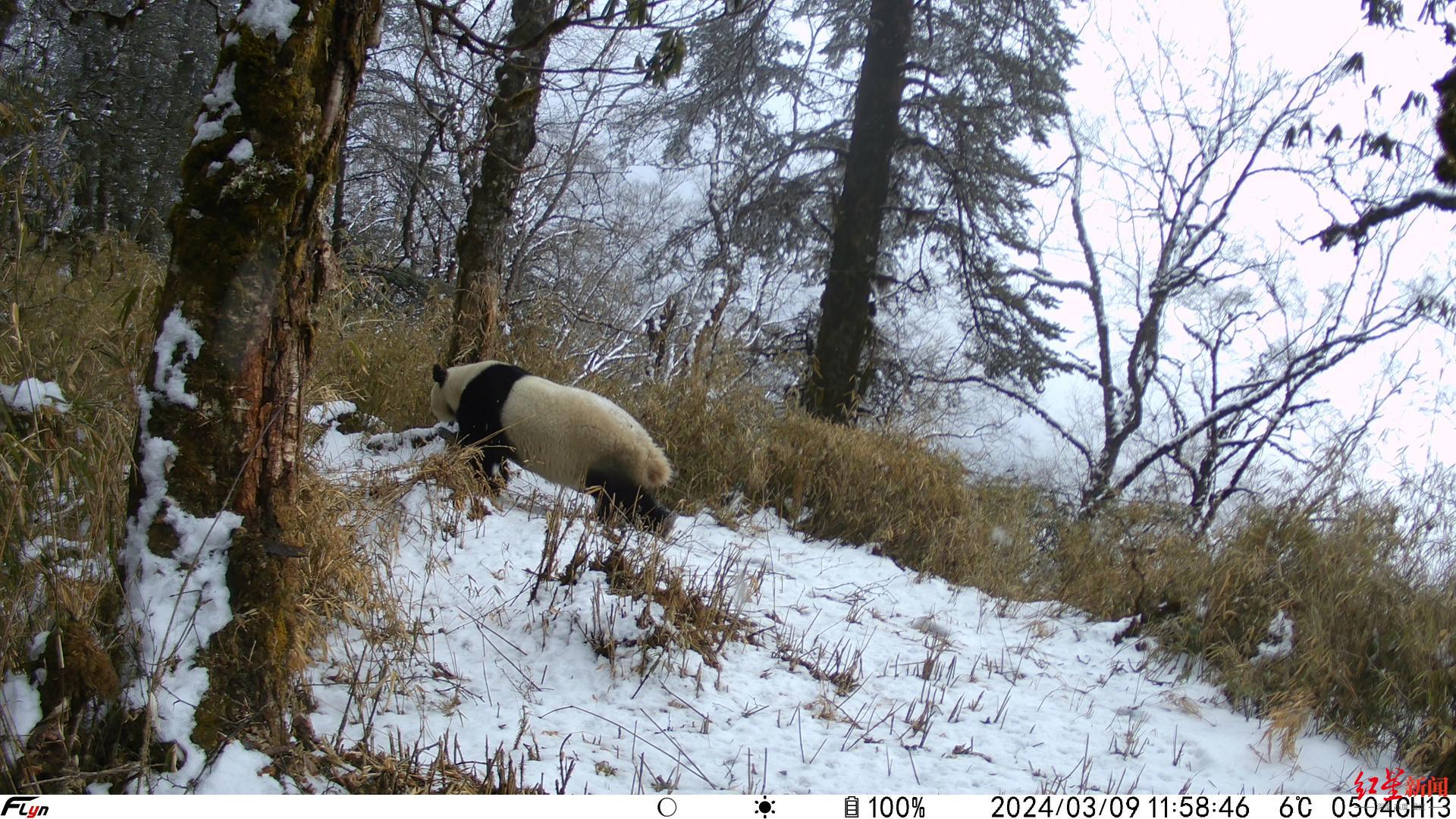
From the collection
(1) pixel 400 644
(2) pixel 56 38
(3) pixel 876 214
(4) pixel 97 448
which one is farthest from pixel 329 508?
(2) pixel 56 38

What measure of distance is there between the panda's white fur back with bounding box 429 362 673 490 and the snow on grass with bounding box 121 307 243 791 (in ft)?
8.92

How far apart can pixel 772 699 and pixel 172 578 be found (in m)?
2.07

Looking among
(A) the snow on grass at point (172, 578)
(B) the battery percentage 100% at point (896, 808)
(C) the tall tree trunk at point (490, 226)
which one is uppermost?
(C) the tall tree trunk at point (490, 226)

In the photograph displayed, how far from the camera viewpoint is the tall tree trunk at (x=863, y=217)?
9797 millimetres

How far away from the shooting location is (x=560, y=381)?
264 inches

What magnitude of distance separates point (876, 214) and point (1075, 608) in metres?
5.85

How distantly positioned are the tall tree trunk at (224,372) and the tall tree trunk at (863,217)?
771 centimetres

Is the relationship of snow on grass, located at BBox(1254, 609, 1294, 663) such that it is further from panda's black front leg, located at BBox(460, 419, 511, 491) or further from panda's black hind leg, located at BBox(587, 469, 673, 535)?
panda's black front leg, located at BBox(460, 419, 511, 491)

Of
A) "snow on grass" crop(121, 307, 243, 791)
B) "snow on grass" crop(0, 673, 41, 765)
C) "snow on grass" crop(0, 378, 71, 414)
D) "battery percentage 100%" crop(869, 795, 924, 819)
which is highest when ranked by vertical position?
"snow on grass" crop(0, 378, 71, 414)

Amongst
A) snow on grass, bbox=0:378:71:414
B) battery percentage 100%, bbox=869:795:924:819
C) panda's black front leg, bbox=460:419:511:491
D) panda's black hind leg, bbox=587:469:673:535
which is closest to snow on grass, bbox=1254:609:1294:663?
battery percentage 100%, bbox=869:795:924:819

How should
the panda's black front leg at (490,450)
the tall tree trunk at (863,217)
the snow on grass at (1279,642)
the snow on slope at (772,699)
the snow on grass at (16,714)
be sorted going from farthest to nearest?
the tall tree trunk at (863,217)
the panda's black front leg at (490,450)
the snow on grass at (1279,642)
the snow on slope at (772,699)
the snow on grass at (16,714)

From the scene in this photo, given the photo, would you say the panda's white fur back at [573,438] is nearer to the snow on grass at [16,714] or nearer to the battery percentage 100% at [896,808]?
the battery percentage 100% at [896,808]

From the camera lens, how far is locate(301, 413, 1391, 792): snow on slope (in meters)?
2.77

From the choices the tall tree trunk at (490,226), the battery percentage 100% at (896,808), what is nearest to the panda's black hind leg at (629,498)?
the tall tree trunk at (490,226)
